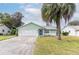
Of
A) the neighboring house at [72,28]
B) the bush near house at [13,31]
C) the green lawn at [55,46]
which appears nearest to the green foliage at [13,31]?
the bush near house at [13,31]

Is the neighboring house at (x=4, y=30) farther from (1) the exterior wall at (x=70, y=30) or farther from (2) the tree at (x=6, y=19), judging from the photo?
(1) the exterior wall at (x=70, y=30)

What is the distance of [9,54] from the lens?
17.5m

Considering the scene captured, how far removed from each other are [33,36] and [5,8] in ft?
1.81

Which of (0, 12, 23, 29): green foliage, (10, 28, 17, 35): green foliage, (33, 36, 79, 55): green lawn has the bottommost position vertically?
(33, 36, 79, 55): green lawn

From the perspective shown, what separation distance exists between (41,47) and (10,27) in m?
0.50

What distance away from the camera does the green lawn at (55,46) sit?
17531mm

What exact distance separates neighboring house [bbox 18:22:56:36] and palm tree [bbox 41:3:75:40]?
8 centimetres

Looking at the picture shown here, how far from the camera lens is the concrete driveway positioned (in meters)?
17.5

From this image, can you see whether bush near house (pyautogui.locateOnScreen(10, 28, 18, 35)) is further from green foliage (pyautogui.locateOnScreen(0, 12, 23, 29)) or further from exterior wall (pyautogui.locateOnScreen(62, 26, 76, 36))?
exterior wall (pyautogui.locateOnScreen(62, 26, 76, 36))

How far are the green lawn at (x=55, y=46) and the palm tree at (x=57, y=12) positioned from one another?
0.15m

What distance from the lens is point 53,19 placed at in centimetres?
1759

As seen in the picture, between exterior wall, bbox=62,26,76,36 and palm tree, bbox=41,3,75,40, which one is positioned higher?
palm tree, bbox=41,3,75,40

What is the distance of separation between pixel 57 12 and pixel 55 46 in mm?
465

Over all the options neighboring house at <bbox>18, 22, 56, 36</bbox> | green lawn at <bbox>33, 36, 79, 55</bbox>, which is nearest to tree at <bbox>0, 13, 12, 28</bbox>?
neighboring house at <bbox>18, 22, 56, 36</bbox>
